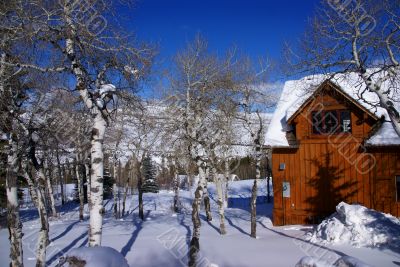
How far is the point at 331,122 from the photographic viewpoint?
784 inches

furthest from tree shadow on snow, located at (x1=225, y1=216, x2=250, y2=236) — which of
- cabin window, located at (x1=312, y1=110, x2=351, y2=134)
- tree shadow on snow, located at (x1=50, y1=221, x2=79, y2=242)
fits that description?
tree shadow on snow, located at (x1=50, y1=221, x2=79, y2=242)

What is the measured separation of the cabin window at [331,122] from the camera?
64.4ft

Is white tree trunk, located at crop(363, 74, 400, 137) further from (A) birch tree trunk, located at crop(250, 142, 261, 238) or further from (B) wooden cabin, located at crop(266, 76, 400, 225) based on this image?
(B) wooden cabin, located at crop(266, 76, 400, 225)

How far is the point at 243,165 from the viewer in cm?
6594

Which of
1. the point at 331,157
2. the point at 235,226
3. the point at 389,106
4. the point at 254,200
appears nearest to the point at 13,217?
the point at 254,200

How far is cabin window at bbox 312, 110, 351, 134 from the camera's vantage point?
64.4 feet

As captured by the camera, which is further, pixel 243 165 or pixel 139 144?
pixel 243 165

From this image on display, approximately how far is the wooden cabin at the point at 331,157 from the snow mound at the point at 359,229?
278 centimetres

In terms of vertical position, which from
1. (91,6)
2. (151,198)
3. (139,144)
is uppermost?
(91,6)

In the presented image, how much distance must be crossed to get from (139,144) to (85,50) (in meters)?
18.6

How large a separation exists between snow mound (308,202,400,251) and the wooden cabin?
2779 millimetres

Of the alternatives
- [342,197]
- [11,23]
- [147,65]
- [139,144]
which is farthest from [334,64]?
[139,144]

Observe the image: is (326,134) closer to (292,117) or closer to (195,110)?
(292,117)

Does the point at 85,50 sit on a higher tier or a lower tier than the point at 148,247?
higher
